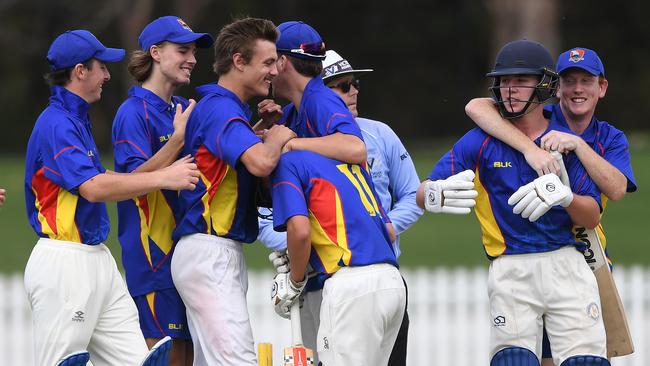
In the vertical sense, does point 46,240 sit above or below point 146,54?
below

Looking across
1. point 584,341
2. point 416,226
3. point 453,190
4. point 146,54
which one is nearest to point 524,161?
point 453,190

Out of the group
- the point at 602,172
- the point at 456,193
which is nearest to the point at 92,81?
the point at 456,193

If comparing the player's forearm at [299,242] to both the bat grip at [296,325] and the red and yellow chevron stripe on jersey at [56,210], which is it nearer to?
the bat grip at [296,325]

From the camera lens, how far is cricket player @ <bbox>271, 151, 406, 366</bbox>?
5891 millimetres

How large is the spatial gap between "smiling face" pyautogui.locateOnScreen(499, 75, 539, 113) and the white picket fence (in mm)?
6123

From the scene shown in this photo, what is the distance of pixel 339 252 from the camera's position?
5.95m

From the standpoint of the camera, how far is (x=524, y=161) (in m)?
6.50

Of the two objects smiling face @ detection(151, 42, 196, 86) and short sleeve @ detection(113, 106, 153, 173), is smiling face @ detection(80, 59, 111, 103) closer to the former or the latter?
short sleeve @ detection(113, 106, 153, 173)

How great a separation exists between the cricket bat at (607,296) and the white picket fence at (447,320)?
18.5 feet

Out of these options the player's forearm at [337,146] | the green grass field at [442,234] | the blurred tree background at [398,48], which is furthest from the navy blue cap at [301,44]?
the blurred tree background at [398,48]

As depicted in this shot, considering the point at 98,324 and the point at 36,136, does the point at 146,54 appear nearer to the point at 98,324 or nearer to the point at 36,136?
the point at 36,136

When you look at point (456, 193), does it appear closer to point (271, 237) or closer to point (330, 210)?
point (330, 210)

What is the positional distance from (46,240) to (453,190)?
216cm

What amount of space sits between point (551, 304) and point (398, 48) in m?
29.4
